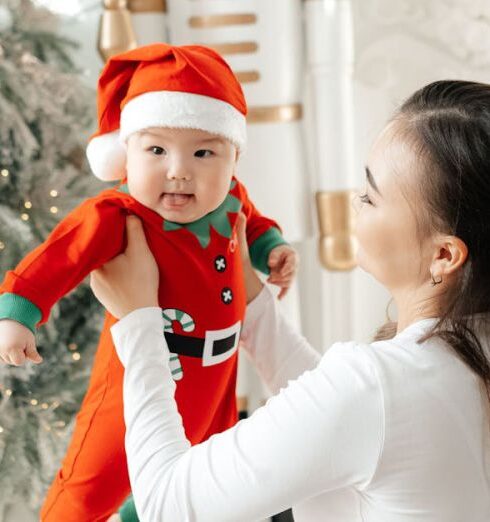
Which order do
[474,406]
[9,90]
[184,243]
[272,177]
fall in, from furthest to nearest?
[272,177], [9,90], [184,243], [474,406]

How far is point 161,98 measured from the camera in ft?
3.24

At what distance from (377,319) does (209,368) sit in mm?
1422

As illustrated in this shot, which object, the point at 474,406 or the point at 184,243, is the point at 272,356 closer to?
the point at 184,243

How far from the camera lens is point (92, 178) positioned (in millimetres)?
1611

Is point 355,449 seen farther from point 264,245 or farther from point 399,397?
point 264,245

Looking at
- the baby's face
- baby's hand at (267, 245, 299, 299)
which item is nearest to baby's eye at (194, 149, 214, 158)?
the baby's face

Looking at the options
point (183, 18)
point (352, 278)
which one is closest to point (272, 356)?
point (183, 18)

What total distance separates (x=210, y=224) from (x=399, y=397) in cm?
40

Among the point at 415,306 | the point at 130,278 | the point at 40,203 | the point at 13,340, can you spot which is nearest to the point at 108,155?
the point at 130,278

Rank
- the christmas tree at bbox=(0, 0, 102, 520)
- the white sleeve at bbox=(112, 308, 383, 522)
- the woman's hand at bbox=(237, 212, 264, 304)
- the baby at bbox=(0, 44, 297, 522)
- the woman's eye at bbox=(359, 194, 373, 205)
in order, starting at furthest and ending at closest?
1. the christmas tree at bbox=(0, 0, 102, 520)
2. the woman's hand at bbox=(237, 212, 264, 304)
3. the baby at bbox=(0, 44, 297, 522)
4. the woman's eye at bbox=(359, 194, 373, 205)
5. the white sleeve at bbox=(112, 308, 383, 522)

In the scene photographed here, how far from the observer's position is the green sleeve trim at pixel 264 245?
47.4 inches

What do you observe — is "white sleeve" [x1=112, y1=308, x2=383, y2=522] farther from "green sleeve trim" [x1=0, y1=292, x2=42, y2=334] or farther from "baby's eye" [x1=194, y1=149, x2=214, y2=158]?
"baby's eye" [x1=194, y1=149, x2=214, y2=158]

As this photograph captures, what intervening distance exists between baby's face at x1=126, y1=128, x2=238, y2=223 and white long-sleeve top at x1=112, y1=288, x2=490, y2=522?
0.96 ft

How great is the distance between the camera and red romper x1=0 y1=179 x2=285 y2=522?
950 mm
